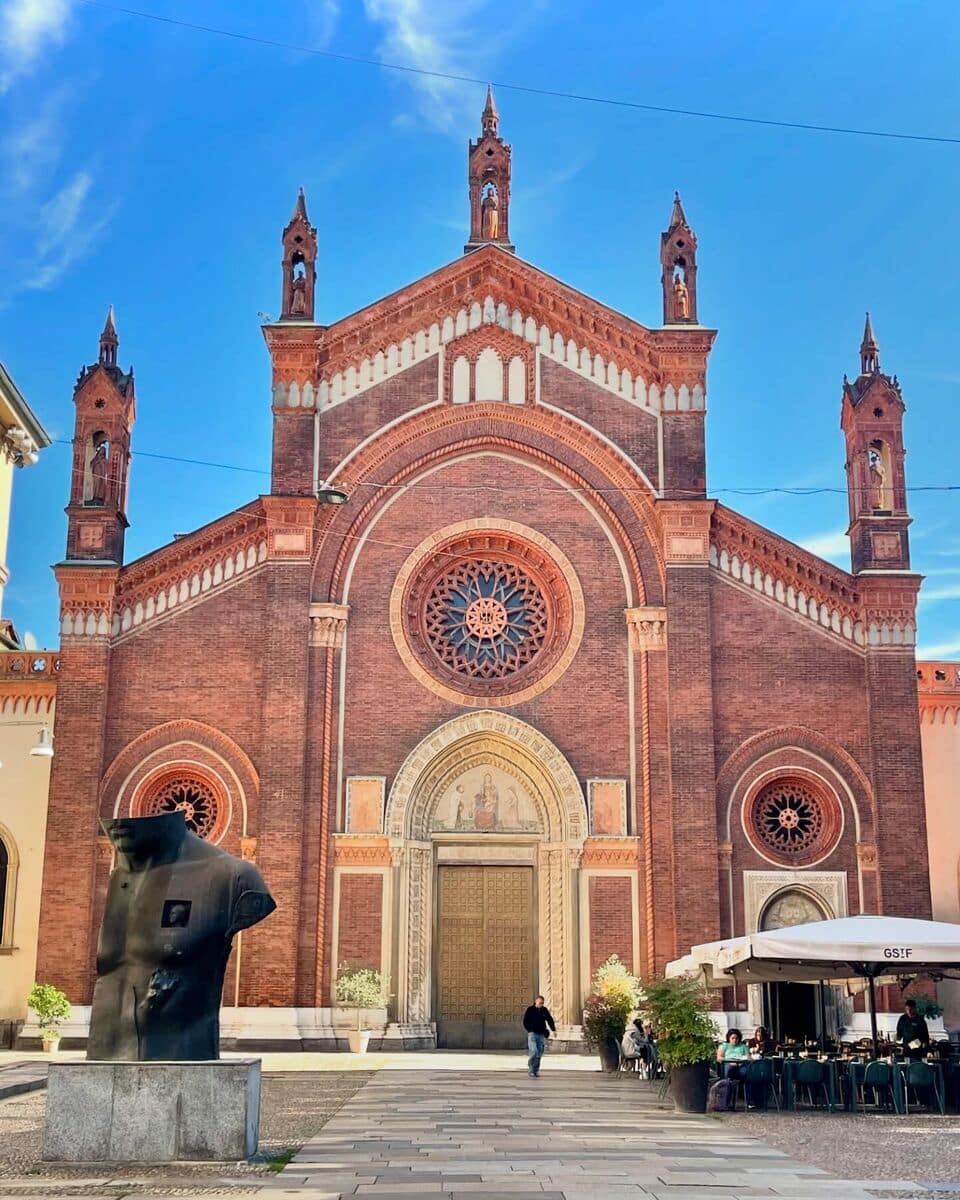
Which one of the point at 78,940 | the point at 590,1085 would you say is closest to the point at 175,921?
the point at 590,1085

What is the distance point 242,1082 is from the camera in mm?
13555

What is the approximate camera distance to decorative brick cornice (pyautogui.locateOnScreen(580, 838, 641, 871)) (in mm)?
30547

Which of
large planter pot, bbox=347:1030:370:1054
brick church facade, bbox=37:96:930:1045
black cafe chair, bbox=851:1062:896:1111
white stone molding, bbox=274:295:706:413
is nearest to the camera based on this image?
black cafe chair, bbox=851:1062:896:1111

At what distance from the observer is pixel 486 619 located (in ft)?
106

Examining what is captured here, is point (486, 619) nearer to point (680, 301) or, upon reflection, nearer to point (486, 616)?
point (486, 616)

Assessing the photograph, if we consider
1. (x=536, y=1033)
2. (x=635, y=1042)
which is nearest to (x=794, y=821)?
(x=635, y=1042)

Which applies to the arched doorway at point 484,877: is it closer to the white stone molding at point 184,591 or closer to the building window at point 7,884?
the white stone molding at point 184,591

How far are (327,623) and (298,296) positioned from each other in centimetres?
746

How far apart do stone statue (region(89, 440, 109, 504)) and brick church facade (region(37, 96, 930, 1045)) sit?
7cm

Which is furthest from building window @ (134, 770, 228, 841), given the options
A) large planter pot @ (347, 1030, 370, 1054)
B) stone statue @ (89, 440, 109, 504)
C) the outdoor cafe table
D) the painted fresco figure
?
the outdoor cafe table

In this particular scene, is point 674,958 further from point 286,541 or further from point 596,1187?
point 596,1187

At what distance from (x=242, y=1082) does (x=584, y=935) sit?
57.0ft

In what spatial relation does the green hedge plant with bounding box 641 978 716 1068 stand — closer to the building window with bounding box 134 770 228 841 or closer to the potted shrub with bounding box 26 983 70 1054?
the building window with bounding box 134 770 228 841

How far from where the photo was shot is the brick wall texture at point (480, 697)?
30031mm
